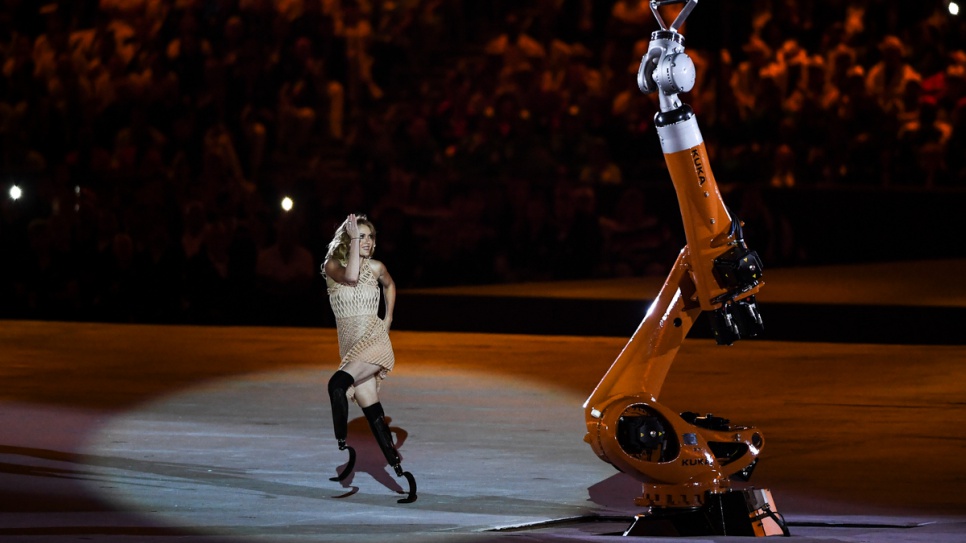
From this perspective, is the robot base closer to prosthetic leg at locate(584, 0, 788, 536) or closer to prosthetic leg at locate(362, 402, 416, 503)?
prosthetic leg at locate(584, 0, 788, 536)

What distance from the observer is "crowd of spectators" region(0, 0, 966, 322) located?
1867cm

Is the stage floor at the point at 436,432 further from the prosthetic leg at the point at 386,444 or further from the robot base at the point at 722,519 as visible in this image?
the robot base at the point at 722,519

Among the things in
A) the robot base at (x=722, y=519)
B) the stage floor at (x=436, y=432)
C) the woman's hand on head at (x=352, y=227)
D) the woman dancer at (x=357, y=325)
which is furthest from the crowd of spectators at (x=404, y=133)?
the robot base at (x=722, y=519)

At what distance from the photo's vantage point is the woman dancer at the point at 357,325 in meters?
9.82

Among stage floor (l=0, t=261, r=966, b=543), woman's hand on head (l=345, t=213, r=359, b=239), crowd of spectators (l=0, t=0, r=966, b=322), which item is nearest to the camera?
stage floor (l=0, t=261, r=966, b=543)

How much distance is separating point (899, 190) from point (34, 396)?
11620mm

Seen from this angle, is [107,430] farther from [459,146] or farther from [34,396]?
[459,146]

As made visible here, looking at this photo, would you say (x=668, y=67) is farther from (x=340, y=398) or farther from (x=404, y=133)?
(x=404, y=133)

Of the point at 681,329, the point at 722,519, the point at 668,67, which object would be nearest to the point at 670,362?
the point at 681,329

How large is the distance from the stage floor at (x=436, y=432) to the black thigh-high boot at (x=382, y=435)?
0.25m

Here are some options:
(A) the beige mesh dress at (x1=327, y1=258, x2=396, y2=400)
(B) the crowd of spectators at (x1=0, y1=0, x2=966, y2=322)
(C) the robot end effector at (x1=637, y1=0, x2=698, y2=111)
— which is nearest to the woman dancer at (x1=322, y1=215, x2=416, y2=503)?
(A) the beige mesh dress at (x1=327, y1=258, x2=396, y2=400)

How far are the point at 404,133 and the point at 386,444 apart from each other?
39.5 ft

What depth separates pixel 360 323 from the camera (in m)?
9.93

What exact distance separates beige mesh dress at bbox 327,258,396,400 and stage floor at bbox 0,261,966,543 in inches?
30.1
